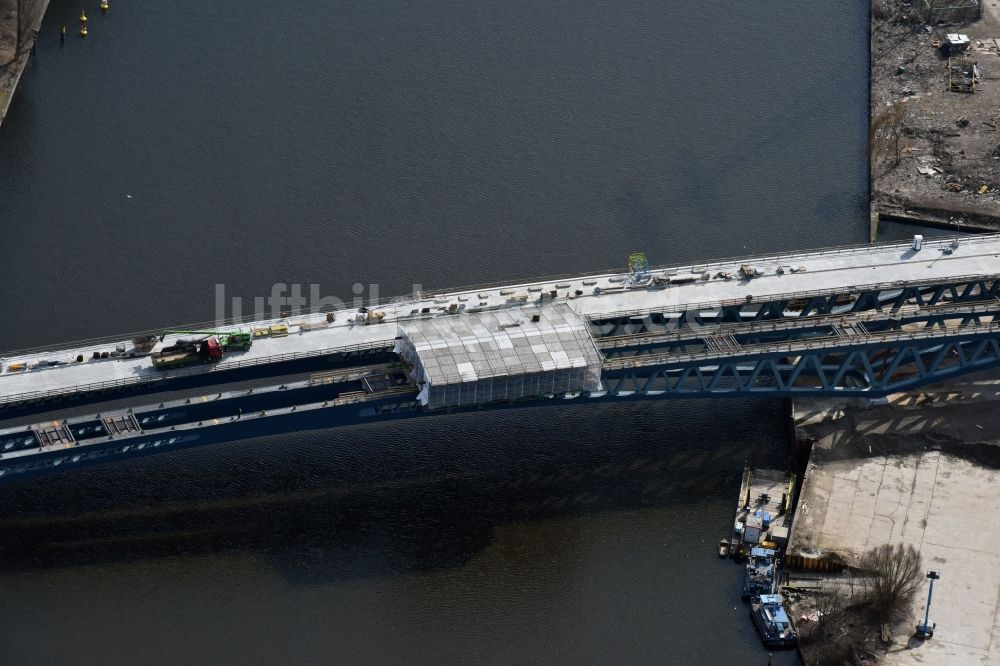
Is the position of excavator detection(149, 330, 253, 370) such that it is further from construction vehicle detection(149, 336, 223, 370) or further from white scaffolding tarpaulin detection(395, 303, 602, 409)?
white scaffolding tarpaulin detection(395, 303, 602, 409)

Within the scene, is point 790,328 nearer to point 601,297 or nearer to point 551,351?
point 601,297

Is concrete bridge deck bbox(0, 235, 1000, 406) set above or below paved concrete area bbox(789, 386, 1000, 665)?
above

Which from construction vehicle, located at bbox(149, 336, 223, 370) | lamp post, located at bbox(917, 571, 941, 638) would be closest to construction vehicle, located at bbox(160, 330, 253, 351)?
construction vehicle, located at bbox(149, 336, 223, 370)

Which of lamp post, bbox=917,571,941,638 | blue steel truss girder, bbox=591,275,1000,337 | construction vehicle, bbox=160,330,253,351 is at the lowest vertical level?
lamp post, bbox=917,571,941,638

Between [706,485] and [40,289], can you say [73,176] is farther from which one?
[706,485]

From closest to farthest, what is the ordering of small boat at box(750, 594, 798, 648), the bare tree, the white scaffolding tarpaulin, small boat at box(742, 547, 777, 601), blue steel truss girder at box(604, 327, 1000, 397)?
the bare tree → small boat at box(750, 594, 798, 648) → small boat at box(742, 547, 777, 601) → the white scaffolding tarpaulin → blue steel truss girder at box(604, 327, 1000, 397)

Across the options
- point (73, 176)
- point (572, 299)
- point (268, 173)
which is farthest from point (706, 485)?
point (73, 176)
